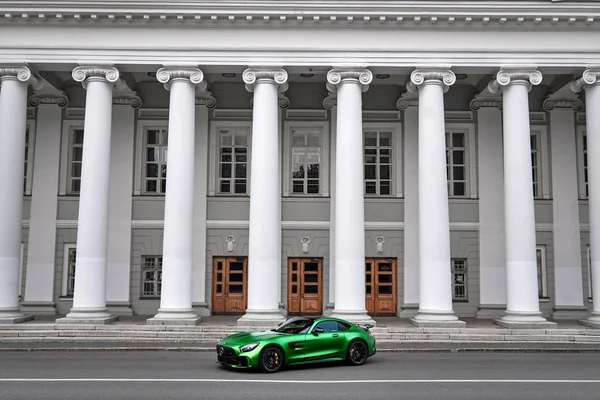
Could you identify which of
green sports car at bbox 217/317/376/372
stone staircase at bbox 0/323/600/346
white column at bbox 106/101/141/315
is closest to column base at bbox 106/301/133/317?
white column at bbox 106/101/141/315

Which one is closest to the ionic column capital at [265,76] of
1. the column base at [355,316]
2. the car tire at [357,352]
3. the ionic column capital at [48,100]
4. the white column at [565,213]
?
the column base at [355,316]

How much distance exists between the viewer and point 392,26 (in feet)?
68.8

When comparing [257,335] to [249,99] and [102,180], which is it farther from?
[249,99]

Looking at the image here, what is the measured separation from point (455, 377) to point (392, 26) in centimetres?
1253

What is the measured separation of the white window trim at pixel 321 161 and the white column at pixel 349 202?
376 centimetres

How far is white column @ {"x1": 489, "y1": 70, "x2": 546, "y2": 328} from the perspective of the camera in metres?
20.1

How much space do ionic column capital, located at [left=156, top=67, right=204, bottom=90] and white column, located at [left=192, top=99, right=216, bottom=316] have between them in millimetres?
3759

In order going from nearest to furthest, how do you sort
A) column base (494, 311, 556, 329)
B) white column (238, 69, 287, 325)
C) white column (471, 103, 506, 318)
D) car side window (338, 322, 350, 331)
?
car side window (338, 322, 350, 331)
column base (494, 311, 556, 329)
white column (238, 69, 287, 325)
white column (471, 103, 506, 318)

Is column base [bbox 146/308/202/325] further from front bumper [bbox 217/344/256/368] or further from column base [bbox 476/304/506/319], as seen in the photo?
column base [bbox 476/304/506/319]

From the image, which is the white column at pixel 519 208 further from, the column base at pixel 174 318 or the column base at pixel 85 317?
the column base at pixel 85 317

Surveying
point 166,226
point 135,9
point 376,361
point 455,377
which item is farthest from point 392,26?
point 455,377

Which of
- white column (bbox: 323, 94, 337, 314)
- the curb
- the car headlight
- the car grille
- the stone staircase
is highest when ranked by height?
white column (bbox: 323, 94, 337, 314)

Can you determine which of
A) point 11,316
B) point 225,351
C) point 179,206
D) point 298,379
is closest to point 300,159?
point 179,206

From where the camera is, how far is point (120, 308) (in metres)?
23.7
